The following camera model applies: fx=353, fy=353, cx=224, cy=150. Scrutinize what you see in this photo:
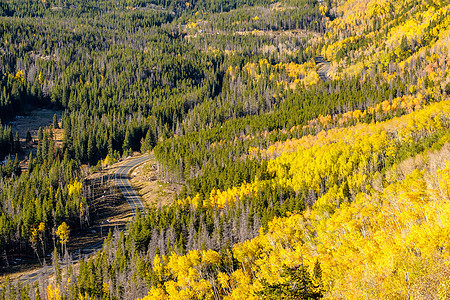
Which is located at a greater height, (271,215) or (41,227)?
(271,215)

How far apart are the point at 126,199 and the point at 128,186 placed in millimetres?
10422

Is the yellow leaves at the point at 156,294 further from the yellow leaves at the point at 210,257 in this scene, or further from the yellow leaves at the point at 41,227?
the yellow leaves at the point at 41,227

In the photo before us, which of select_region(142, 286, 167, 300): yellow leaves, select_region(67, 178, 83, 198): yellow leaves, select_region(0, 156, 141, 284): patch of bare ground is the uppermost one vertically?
select_region(67, 178, 83, 198): yellow leaves

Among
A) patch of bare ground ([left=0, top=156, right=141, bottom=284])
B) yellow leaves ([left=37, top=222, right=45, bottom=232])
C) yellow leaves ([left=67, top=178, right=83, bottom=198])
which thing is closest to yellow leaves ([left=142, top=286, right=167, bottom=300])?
patch of bare ground ([left=0, top=156, right=141, bottom=284])

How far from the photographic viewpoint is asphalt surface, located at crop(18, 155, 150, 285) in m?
90.8

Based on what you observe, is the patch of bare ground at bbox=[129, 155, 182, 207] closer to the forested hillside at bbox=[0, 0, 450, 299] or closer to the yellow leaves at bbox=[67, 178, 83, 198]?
the forested hillside at bbox=[0, 0, 450, 299]

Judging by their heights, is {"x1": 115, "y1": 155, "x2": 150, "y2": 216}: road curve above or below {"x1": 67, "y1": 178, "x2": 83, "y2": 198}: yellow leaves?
below

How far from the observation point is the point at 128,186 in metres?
141

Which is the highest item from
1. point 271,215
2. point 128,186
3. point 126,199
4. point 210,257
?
point 271,215

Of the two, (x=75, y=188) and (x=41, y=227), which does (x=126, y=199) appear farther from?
(x=41, y=227)

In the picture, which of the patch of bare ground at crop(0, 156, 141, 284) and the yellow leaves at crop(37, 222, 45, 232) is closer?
the patch of bare ground at crop(0, 156, 141, 284)

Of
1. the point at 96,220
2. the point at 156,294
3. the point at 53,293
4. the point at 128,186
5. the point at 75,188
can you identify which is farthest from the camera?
the point at 128,186

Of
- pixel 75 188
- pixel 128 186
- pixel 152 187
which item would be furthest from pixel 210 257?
pixel 75 188

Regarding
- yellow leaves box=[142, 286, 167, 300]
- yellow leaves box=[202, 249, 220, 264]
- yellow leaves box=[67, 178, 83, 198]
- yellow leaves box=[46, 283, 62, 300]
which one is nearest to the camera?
yellow leaves box=[142, 286, 167, 300]
